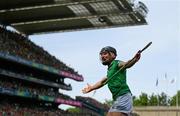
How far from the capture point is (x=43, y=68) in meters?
57.4

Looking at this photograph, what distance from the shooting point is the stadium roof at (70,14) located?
179 ft

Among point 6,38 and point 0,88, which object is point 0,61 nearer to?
point 6,38

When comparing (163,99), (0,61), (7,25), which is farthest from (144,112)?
(0,61)

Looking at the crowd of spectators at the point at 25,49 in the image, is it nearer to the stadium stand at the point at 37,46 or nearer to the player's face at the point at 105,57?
the stadium stand at the point at 37,46

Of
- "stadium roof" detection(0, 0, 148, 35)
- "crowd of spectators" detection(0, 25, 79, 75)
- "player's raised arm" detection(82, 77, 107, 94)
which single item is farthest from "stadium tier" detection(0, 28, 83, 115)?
"player's raised arm" detection(82, 77, 107, 94)

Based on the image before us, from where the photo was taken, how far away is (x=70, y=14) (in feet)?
189

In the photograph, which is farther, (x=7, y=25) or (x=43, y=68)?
(x=7, y=25)

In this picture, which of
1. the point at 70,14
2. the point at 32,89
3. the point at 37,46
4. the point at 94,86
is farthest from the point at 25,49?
the point at 94,86

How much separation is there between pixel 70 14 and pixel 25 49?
631 centimetres

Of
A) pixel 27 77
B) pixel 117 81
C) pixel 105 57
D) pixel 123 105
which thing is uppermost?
pixel 27 77

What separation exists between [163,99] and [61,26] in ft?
237

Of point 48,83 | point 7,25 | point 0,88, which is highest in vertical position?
point 7,25

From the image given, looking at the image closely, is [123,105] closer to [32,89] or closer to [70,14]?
[32,89]

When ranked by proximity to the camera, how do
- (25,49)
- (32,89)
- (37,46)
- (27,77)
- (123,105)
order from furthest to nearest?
(37,46) < (25,49) < (27,77) < (32,89) < (123,105)
